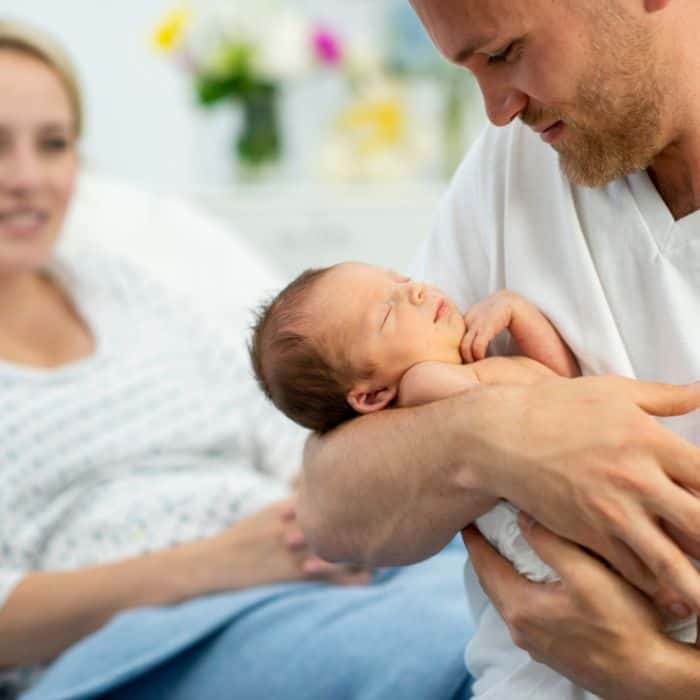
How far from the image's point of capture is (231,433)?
2.32 m

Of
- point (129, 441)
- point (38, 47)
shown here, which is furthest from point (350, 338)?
point (38, 47)

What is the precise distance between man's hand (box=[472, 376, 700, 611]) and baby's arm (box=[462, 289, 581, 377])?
104 mm

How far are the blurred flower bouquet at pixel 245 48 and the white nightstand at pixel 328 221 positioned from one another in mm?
318

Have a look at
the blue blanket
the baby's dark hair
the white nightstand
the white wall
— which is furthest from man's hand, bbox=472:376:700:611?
the white wall

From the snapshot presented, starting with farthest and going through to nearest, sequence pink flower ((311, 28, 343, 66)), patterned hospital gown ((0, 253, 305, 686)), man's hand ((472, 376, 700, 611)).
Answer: pink flower ((311, 28, 343, 66)), patterned hospital gown ((0, 253, 305, 686)), man's hand ((472, 376, 700, 611))

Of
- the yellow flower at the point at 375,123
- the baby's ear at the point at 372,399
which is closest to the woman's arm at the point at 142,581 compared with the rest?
the baby's ear at the point at 372,399

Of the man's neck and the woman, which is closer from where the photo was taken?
the man's neck

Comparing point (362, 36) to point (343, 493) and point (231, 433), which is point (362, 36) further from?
point (343, 493)

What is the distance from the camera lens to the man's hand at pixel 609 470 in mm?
1194

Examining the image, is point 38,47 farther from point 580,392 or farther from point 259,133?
point 259,133

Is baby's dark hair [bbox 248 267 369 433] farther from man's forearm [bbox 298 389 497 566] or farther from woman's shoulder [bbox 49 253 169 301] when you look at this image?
woman's shoulder [bbox 49 253 169 301]

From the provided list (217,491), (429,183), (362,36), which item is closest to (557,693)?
→ (217,491)

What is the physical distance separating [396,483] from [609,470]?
261 millimetres

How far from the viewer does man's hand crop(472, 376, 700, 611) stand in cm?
119
